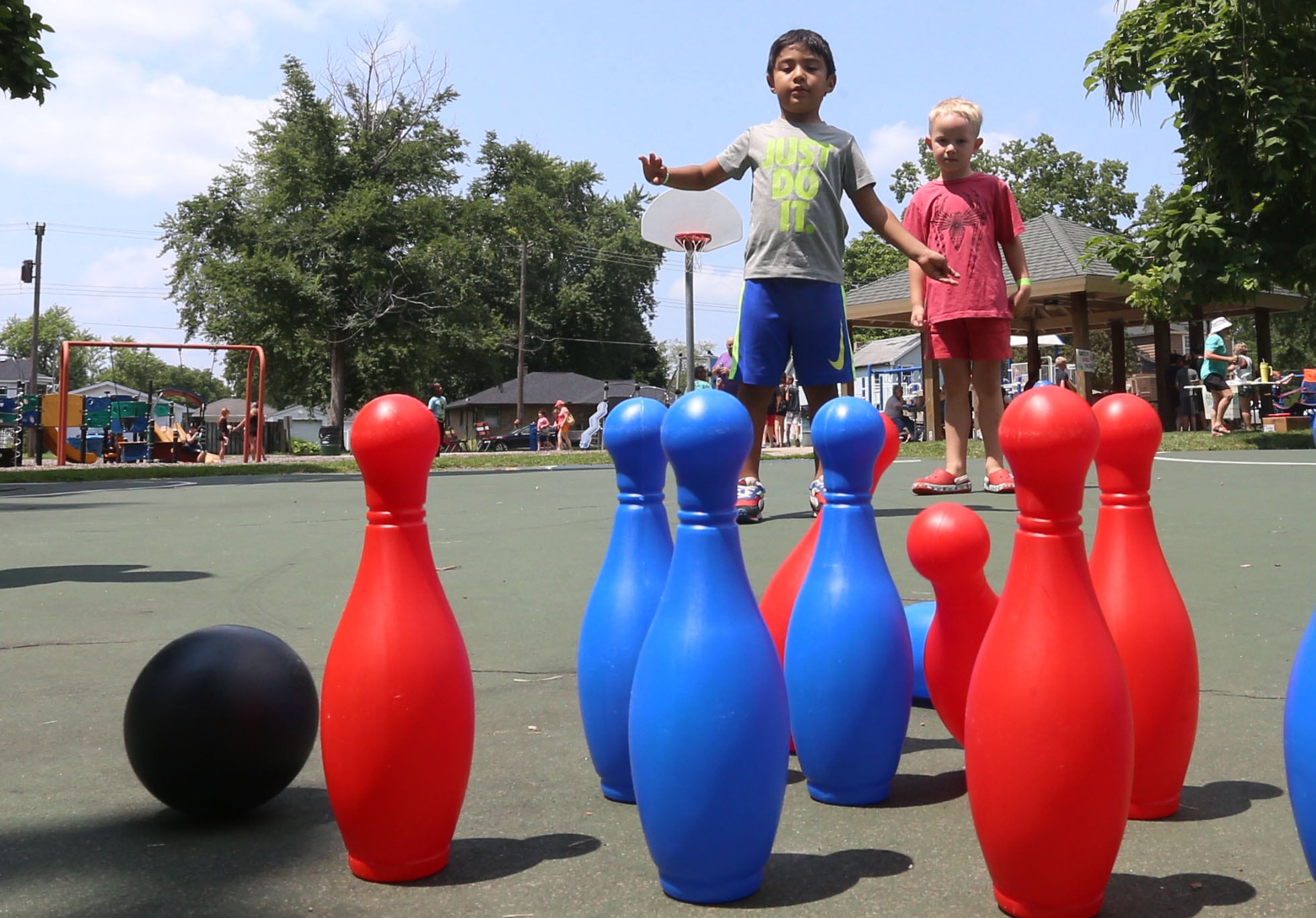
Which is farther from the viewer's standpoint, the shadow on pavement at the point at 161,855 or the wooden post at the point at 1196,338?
the wooden post at the point at 1196,338

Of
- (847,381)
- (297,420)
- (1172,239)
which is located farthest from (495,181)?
(847,381)

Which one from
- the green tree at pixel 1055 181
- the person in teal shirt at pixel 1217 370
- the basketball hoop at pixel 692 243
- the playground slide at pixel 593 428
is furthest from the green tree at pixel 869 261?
the basketball hoop at pixel 692 243

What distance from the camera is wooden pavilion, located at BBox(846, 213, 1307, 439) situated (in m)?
22.7

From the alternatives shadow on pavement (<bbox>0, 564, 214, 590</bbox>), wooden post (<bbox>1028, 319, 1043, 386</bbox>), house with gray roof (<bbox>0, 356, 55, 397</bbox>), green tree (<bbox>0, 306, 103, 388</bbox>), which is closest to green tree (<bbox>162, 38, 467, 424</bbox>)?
house with gray roof (<bbox>0, 356, 55, 397</bbox>)

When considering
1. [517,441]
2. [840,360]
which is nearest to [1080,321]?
[840,360]

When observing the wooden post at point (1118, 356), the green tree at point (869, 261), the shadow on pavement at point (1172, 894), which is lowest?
the shadow on pavement at point (1172, 894)

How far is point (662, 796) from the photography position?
1.74 metres

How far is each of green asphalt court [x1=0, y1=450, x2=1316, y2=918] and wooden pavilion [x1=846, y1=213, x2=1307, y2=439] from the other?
58.2 feet

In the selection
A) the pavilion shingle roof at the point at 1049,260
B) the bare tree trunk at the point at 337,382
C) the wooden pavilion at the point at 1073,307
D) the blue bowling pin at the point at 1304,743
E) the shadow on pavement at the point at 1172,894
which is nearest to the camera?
the blue bowling pin at the point at 1304,743

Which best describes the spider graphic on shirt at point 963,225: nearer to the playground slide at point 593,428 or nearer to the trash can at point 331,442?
the playground slide at point 593,428

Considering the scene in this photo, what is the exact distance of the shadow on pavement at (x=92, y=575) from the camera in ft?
17.3

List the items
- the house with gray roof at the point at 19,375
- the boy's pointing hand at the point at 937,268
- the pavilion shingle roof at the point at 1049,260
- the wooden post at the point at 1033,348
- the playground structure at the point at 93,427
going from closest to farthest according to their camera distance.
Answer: the boy's pointing hand at the point at 937,268 → the pavilion shingle roof at the point at 1049,260 → the playground structure at the point at 93,427 → the wooden post at the point at 1033,348 → the house with gray roof at the point at 19,375

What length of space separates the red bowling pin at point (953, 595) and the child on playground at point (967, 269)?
12.4 feet

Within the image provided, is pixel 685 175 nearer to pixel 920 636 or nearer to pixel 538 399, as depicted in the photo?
pixel 920 636
